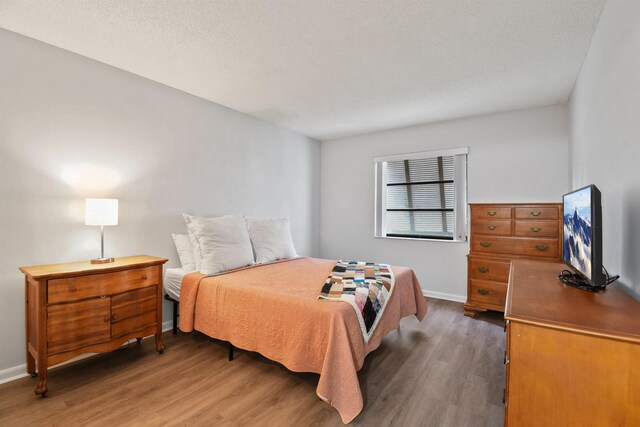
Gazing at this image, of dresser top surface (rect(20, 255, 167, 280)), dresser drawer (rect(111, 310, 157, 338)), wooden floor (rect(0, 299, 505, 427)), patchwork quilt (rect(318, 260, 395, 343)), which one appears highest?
dresser top surface (rect(20, 255, 167, 280))

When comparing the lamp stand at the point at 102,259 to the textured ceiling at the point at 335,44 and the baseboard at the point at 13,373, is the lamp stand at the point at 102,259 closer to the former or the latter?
the baseboard at the point at 13,373

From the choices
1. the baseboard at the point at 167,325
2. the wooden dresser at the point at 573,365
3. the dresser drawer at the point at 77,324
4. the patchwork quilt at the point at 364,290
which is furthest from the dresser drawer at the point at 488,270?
the dresser drawer at the point at 77,324

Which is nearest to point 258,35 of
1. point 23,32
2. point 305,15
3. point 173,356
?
point 305,15

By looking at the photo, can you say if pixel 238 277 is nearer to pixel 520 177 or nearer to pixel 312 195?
pixel 312 195

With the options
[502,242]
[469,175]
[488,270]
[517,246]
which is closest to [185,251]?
[488,270]

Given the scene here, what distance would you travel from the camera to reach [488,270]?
337cm

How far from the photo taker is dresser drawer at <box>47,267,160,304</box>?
6.54 feet

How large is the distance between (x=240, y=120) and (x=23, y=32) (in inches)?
79.3

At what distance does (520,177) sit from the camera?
367 centimetres

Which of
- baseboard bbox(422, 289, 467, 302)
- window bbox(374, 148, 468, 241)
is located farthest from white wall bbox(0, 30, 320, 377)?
baseboard bbox(422, 289, 467, 302)

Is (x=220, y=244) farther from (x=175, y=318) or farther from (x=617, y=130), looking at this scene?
(x=617, y=130)

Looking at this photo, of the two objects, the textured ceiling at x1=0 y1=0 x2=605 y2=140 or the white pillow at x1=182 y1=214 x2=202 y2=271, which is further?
the white pillow at x1=182 y1=214 x2=202 y2=271

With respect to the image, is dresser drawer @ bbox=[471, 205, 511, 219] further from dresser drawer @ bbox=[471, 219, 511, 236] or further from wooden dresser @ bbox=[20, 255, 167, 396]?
wooden dresser @ bbox=[20, 255, 167, 396]

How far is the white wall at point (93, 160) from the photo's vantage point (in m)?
2.17
